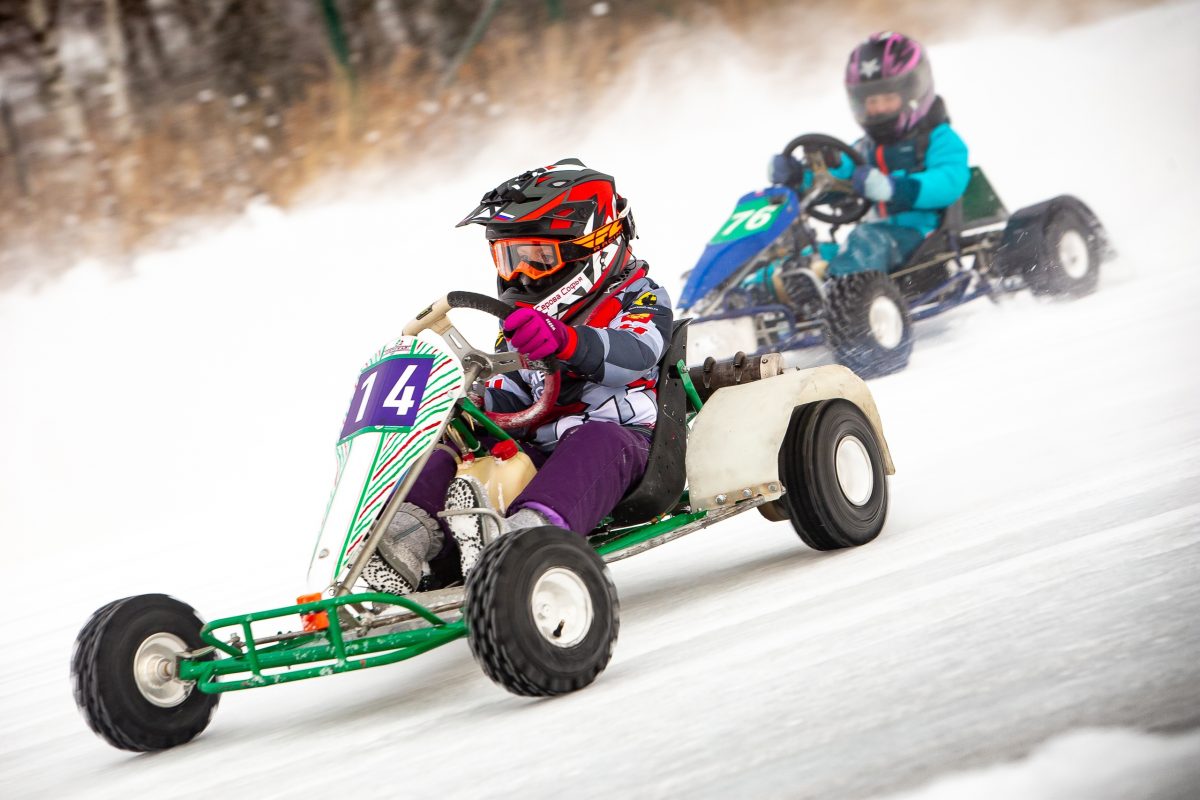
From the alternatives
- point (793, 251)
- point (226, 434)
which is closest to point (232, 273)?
point (226, 434)

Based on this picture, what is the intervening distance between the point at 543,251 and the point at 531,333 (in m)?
0.62

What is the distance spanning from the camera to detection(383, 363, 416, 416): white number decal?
3.17 m

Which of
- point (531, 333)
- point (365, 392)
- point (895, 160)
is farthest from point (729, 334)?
point (531, 333)

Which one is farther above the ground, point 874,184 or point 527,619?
point 874,184

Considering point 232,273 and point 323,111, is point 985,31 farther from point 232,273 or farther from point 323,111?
point 232,273

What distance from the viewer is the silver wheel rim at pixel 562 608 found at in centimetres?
278

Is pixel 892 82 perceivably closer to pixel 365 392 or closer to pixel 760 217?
pixel 760 217

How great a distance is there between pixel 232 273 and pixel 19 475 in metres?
2.35

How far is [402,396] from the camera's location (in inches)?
126

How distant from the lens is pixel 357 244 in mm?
10953

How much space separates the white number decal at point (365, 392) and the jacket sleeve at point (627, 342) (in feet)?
1.47

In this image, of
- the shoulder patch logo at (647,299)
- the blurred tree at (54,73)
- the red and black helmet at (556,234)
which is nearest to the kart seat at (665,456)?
the shoulder patch logo at (647,299)

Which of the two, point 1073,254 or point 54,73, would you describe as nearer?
point 1073,254

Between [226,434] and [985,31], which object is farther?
[985,31]
